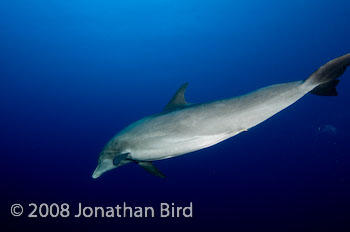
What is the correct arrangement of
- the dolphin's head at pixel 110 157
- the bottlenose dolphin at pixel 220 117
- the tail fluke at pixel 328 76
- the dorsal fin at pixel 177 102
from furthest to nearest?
the dolphin's head at pixel 110 157 → the dorsal fin at pixel 177 102 → the bottlenose dolphin at pixel 220 117 → the tail fluke at pixel 328 76

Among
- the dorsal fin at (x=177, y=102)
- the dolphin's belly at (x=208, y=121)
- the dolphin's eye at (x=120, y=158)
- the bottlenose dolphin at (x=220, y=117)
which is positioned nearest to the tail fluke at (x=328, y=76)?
the bottlenose dolphin at (x=220, y=117)

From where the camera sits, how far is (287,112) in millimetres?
27781

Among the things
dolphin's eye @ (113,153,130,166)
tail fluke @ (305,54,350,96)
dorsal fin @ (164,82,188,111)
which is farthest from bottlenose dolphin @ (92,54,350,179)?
dolphin's eye @ (113,153,130,166)

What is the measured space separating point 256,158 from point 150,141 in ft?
92.9

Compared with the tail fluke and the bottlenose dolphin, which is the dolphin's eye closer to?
the bottlenose dolphin

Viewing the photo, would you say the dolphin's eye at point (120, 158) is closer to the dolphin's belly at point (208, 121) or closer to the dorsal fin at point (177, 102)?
the dolphin's belly at point (208, 121)

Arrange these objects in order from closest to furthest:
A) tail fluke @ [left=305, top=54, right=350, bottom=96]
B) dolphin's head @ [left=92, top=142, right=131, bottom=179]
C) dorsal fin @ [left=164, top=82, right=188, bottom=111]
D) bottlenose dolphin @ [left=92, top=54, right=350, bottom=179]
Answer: tail fluke @ [left=305, top=54, right=350, bottom=96]
bottlenose dolphin @ [left=92, top=54, right=350, bottom=179]
dorsal fin @ [left=164, top=82, right=188, bottom=111]
dolphin's head @ [left=92, top=142, right=131, bottom=179]

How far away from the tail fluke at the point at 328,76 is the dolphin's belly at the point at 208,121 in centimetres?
19

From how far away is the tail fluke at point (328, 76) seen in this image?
93.9 inches

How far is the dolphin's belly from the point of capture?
98.8 inches

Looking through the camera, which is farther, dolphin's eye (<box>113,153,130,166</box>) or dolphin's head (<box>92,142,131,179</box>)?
dolphin's head (<box>92,142,131,179</box>)

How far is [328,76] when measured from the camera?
2.56 m

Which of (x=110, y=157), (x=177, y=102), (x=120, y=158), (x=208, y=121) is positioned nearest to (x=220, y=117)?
(x=208, y=121)

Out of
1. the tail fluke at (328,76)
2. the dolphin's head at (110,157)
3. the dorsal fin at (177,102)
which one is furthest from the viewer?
the dolphin's head at (110,157)
